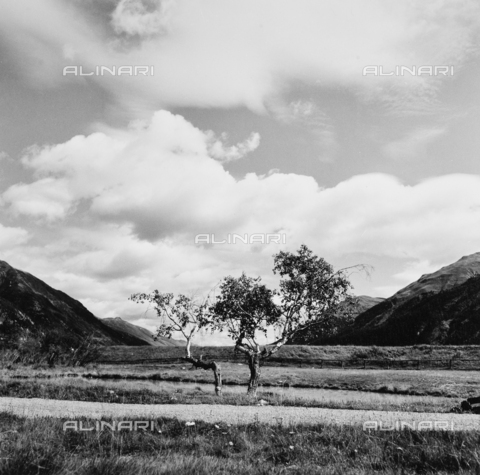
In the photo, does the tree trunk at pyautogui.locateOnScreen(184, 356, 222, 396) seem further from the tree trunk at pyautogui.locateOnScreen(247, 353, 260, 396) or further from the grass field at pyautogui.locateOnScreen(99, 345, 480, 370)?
the grass field at pyautogui.locateOnScreen(99, 345, 480, 370)

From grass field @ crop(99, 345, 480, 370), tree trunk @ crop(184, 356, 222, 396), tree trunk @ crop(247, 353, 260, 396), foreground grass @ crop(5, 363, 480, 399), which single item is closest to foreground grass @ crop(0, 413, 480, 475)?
tree trunk @ crop(184, 356, 222, 396)

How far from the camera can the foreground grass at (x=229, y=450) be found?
690 cm

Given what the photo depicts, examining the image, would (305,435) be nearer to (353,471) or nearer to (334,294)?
(353,471)

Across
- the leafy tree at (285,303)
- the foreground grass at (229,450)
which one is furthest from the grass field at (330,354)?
the foreground grass at (229,450)

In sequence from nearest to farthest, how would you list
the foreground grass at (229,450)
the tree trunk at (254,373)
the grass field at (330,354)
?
the foreground grass at (229,450) → the tree trunk at (254,373) → the grass field at (330,354)

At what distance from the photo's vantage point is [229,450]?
9984mm

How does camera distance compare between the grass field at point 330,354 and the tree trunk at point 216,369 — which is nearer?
the tree trunk at point 216,369

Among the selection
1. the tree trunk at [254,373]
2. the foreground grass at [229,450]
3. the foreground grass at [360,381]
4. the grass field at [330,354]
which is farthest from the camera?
the grass field at [330,354]

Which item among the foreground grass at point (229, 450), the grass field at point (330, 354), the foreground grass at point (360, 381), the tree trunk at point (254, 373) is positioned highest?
the foreground grass at point (229, 450)

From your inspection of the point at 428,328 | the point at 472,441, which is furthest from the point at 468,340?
the point at 472,441

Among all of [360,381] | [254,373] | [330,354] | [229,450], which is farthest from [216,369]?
[330,354]

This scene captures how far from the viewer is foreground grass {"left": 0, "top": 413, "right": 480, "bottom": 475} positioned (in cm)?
690

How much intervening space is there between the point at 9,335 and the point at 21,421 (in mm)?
53541

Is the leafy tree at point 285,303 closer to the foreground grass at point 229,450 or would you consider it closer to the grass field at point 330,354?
the foreground grass at point 229,450
